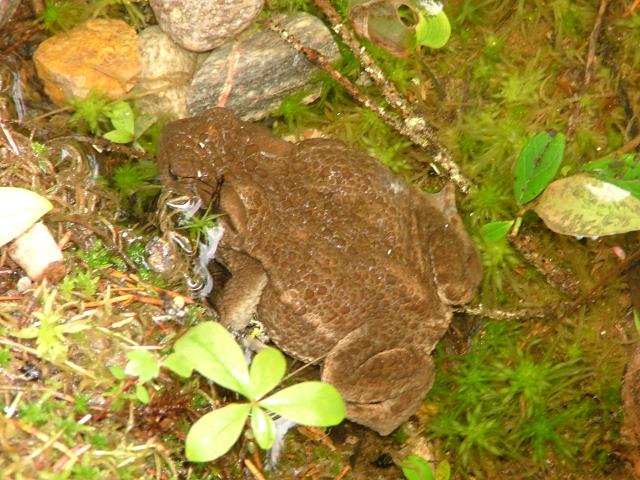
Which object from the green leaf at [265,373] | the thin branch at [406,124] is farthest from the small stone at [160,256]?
the thin branch at [406,124]

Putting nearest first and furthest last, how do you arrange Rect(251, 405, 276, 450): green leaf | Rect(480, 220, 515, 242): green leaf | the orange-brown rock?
Rect(251, 405, 276, 450): green leaf → Rect(480, 220, 515, 242): green leaf → the orange-brown rock

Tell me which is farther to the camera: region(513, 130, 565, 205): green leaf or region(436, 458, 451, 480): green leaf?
region(436, 458, 451, 480): green leaf

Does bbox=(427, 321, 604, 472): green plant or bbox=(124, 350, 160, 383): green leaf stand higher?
bbox=(124, 350, 160, 383): green leaf

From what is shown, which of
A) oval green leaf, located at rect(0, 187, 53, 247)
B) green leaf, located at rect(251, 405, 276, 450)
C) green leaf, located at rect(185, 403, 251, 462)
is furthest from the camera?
oval green leaf, located at rect(0, 187, 53, 247)

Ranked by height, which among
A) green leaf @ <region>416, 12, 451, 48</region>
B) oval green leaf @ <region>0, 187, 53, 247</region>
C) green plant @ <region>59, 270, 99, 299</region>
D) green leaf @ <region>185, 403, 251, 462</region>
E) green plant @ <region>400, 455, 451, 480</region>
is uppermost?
oval green leaf @ <region>0, 187, 53, 247</region>

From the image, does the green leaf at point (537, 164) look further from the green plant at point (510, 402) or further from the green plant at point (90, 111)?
the green plant at point (90, 111)

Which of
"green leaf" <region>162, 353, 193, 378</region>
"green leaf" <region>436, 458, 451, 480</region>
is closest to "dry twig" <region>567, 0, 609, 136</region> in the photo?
"green leaf" <region>436, 458, 451, 480</region>

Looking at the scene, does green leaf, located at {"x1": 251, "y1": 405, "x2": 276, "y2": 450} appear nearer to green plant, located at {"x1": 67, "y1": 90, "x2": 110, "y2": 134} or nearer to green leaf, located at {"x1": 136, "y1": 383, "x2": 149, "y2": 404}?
green leaf, located at {"x1": 136, "y1": 383, "x2": 149, "y2": 404}
